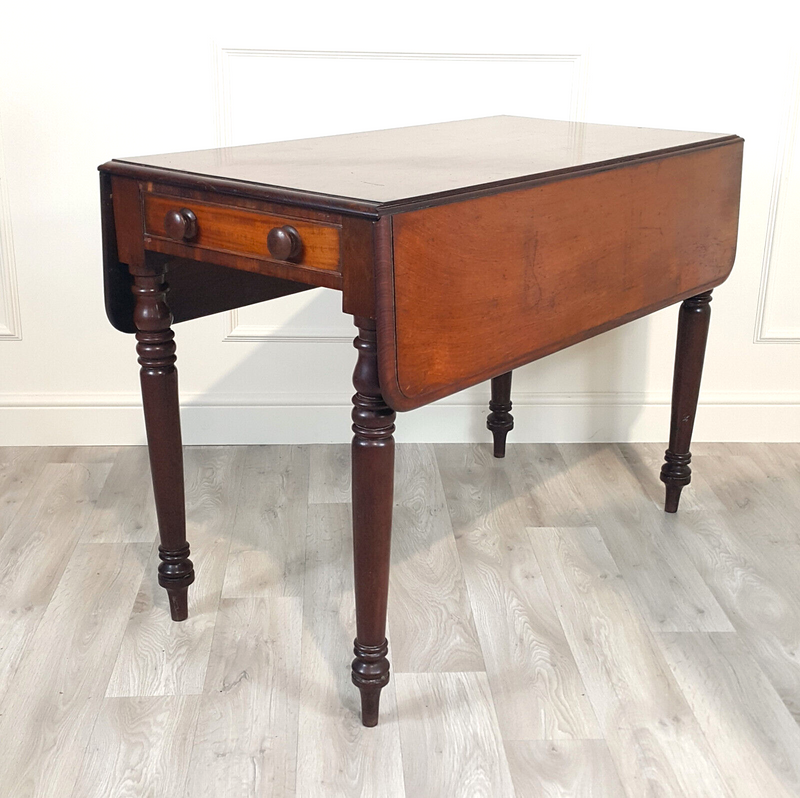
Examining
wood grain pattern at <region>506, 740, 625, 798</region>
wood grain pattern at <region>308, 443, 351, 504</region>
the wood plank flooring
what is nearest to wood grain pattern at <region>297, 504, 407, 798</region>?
the wood plank flooring

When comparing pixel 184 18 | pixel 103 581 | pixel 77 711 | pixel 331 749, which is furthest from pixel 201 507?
pixel 184 18

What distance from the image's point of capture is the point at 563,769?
143cm

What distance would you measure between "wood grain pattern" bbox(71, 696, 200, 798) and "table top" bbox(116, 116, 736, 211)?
83 cm

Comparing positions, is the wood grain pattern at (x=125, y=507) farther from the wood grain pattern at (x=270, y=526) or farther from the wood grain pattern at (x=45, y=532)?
the wood grain pattern at (x=270, y=526)

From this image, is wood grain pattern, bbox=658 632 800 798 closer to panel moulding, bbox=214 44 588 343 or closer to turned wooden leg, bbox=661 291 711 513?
turned wooden leg, bbox=661 291 711 513

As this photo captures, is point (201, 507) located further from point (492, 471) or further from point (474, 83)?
point (474, 83)

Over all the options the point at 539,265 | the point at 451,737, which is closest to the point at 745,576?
the point at 451,737

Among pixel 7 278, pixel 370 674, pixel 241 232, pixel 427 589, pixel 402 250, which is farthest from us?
pixel 7 278

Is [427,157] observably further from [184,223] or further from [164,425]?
[164,425]

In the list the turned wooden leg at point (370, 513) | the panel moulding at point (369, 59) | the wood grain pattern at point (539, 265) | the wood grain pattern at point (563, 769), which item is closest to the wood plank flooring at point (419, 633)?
the wood grain pattern at point (563, 769)

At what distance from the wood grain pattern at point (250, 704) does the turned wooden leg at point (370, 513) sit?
148 millimetres

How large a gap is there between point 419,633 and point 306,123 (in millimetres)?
1289

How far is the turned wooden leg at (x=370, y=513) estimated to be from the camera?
1.31m

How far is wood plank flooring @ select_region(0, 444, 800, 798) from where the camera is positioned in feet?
4.72
